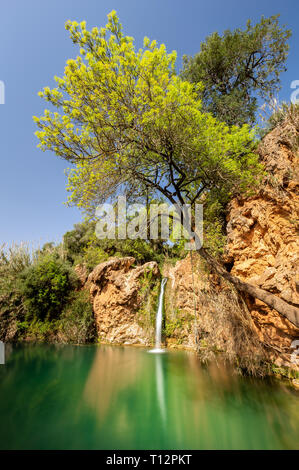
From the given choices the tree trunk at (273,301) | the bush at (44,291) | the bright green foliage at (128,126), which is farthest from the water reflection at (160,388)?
the bush at (44,291)

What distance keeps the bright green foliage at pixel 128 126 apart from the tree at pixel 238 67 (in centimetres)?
501

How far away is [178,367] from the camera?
6312 mm

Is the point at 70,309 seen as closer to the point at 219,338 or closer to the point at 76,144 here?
the point at 219,338

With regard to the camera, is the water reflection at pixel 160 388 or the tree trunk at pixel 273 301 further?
the tree trunk at pixel 273 301

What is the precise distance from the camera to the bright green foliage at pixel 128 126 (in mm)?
4996

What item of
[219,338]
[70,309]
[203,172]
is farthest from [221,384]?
[70,309]

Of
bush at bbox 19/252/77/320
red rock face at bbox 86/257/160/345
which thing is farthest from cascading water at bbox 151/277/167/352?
bush at bbox 19/252/77/320

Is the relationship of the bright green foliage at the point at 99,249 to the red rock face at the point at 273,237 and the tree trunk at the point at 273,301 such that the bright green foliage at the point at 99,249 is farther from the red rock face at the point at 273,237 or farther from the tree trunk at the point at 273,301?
the tree trunk at the point at 273,301

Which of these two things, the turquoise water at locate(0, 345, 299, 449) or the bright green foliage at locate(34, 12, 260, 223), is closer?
the turquoise water at locate(0, 345, 299, 449)

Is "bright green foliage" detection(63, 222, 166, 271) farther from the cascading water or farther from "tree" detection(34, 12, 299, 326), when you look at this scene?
"tree" detection(34, 12, 299, 326)

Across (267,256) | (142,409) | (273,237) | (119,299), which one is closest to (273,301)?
(267,256)

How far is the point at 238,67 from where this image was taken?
35.8ft

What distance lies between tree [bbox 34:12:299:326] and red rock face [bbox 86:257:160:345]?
6.02 metres

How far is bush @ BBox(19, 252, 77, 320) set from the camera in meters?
11.6
